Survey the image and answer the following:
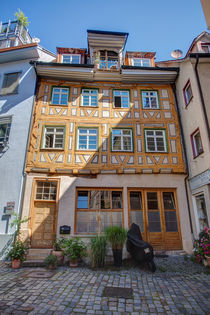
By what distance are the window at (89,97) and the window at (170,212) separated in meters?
6.76

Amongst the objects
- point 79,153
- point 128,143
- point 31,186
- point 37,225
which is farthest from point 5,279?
point 128,143

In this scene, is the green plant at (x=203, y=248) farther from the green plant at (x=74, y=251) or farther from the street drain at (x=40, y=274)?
the street drain at (x=40, y=274)

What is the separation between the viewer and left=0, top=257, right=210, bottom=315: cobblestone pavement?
4.24m

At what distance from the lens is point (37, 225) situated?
9.41m

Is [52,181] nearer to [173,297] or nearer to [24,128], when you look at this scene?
[24,128]

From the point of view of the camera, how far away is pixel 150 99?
12.4m

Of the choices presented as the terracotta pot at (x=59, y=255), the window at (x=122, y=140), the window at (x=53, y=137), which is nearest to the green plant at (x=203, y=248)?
the terracotta pot at (x=59, y=255)

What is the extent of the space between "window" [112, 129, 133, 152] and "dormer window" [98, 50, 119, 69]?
483cm

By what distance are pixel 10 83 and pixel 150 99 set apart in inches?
345

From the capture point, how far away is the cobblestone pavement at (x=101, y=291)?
4236 mm

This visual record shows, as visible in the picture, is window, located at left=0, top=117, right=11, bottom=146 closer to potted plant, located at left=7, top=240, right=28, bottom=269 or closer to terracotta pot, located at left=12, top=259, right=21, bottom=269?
potted plant, located at left=7, top=240, right=28, bottom=269

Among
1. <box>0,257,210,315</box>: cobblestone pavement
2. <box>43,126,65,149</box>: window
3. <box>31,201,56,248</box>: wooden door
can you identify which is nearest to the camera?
<box>0,257,210,315</box>: cobblestone pavement

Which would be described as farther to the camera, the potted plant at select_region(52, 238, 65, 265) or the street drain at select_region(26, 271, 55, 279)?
the potted plant at select_region(52, 238, 65, 265)

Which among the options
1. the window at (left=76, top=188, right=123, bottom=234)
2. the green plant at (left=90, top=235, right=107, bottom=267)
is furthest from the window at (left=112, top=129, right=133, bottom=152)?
the green plant at (left=90, top=235, right=107, bottom=267)
